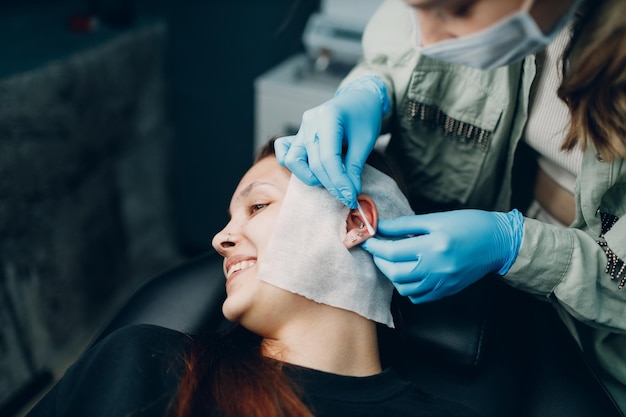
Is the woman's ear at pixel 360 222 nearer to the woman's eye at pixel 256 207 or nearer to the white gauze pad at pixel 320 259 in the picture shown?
the white gauze pad at pixel 320 259

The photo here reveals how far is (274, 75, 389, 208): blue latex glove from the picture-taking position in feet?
2.88

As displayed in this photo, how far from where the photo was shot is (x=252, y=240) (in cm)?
89

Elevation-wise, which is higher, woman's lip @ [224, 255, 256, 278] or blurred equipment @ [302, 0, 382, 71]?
blurred equipment @ [302, 0, 382, 71]

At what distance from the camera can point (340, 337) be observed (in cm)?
87

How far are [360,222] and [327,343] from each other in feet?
0.70

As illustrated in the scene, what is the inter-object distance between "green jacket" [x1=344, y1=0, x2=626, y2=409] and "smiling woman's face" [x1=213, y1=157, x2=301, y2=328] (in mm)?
362

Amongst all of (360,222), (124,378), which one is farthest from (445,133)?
(124,378)

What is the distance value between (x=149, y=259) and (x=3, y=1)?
1047 millimetres

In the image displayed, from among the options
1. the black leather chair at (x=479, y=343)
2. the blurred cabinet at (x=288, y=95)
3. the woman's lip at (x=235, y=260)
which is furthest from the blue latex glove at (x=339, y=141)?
the blurred cabinet at (x=288, y=95)

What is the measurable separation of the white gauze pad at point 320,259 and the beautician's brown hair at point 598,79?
0.41 m

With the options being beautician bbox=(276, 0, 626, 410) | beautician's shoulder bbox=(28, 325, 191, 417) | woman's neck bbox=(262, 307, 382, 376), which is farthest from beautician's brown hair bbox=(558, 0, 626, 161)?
beautician's shoulder bbox=(28, 325, 191, 417)

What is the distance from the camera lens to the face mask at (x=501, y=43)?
2.15ft

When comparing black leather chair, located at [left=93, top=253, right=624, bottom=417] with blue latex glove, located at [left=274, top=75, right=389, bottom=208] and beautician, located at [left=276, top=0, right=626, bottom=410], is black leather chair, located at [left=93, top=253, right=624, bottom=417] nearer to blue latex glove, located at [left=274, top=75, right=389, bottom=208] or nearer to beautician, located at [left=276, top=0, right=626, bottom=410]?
beautician, located at [left=276, top=0, right=626, bottom=410]

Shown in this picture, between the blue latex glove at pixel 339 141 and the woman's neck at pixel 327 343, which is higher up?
the blue latex glove at pixel 339 141
